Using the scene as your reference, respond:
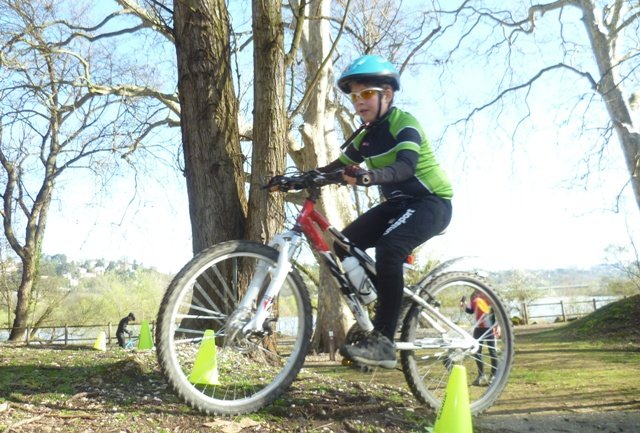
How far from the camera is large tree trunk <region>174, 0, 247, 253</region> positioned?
4.64 m

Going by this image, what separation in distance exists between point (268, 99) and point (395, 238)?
6.71ft

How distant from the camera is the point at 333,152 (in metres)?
14.6

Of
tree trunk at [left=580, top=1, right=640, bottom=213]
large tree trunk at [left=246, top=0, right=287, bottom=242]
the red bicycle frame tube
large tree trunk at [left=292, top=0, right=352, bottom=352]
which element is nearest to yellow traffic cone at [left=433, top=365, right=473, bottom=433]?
the red bicycle frame tube

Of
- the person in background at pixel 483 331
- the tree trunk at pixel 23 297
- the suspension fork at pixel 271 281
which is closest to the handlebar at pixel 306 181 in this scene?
the suspension fork at pixel 271 281

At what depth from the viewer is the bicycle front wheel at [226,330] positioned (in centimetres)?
292

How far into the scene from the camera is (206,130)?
15.2 ft

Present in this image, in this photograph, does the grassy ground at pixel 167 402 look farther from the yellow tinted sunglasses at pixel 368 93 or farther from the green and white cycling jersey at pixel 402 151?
the yellow tinted sunglasses at pixel 368 93

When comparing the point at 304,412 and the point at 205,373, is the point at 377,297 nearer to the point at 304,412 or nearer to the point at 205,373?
the point at 304,412

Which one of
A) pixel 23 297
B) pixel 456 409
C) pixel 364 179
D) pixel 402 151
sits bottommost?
pixel 456 409

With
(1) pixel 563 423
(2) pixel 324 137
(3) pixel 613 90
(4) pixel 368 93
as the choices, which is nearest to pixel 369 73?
(4) pixel 368 93

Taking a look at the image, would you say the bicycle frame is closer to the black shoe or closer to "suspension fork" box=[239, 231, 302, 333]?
"suspension fork" box=[239, 231, 302, 333]

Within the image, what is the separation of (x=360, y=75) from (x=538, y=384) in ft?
15.8

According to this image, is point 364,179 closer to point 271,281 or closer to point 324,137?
point 271,281

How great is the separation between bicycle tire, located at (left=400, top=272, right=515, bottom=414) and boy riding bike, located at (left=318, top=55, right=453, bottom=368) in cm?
45
